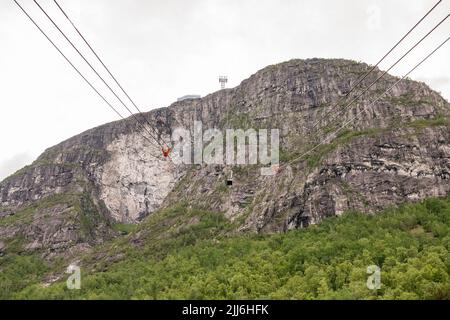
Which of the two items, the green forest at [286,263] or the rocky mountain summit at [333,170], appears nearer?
the green forest at [286,263]

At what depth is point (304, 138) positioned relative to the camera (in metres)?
184

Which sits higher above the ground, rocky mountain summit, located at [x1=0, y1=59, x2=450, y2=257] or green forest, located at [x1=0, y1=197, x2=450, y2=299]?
rocky mountain summit, located at [x1=0, y1=59, x2=450, y2=257]

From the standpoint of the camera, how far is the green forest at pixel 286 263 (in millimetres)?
84438

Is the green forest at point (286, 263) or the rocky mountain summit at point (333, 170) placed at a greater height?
the rocky mountain summit at point (333, 170)

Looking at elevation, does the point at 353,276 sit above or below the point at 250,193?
below

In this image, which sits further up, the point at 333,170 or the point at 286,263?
the point at 333,170

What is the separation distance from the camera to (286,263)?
109062mm

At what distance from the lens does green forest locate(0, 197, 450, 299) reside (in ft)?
277

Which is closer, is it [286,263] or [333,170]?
[286,263]

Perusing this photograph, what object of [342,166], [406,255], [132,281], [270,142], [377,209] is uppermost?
[270,142]

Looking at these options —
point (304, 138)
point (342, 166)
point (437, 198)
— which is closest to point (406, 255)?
point (437, 198)
